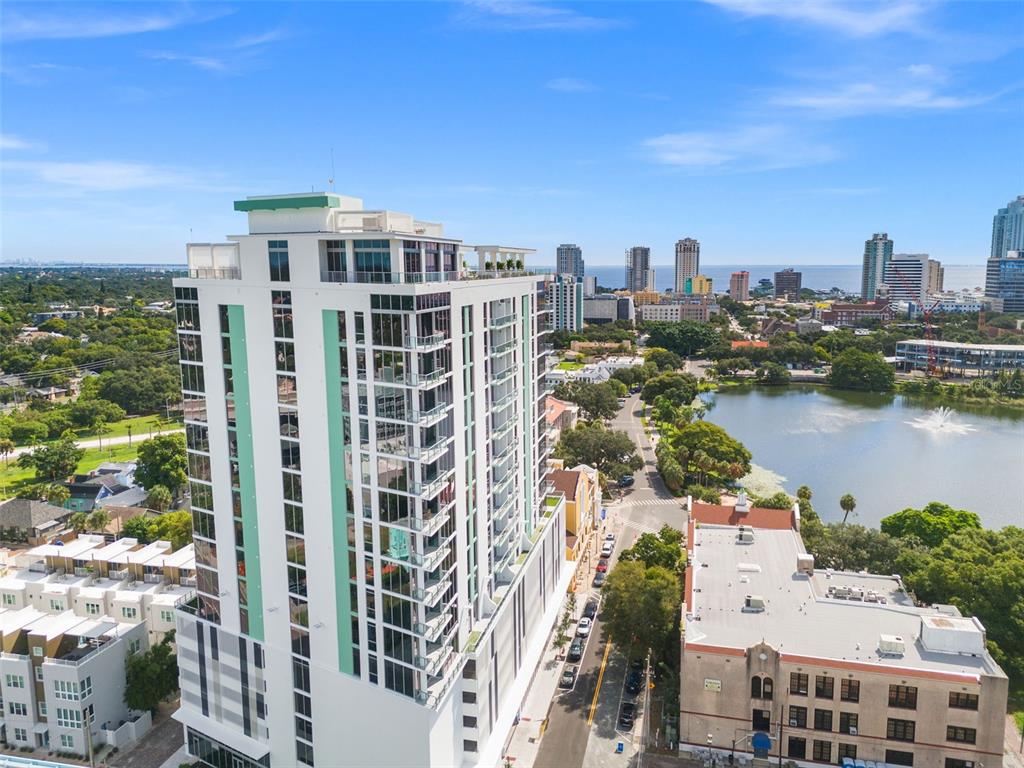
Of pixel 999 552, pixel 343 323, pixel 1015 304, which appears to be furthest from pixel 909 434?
pixel 1015 304

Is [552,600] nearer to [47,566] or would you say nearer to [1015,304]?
[47,566]

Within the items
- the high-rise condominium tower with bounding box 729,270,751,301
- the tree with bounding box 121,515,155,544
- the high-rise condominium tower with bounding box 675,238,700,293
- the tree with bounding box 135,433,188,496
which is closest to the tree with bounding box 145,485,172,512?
the tree with bounding box 135,433,188,496

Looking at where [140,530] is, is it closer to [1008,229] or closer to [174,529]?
[174,529]

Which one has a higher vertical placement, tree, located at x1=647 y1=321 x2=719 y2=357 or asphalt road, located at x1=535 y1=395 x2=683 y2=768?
tree, located at x1=647 y1=321 x2=719 y2=357

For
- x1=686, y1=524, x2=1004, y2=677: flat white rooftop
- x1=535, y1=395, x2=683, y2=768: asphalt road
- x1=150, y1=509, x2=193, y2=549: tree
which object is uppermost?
x1=686, y1=524, x2=1004, y2=677: flat white rooftop

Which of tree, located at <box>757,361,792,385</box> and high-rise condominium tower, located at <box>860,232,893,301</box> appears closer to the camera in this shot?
tree, located at <box>757,361,792,385</box>

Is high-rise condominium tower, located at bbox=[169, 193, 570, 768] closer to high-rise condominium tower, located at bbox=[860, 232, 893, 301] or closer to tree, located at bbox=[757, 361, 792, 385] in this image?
tree, located at bbox=[757, 361, 792, 385]

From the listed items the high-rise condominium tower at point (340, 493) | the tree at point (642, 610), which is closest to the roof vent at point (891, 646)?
the tree at point (642, 610)
